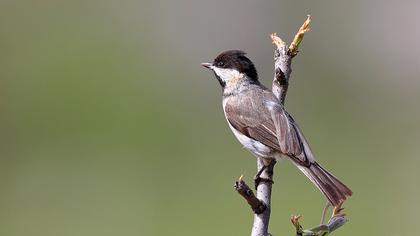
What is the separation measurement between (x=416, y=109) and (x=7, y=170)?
18.5ft

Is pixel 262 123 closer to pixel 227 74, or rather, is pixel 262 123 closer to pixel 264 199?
pixel 227 74

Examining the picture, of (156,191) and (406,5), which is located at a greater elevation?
(406,5)

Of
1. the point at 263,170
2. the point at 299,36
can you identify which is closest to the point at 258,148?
the point at 263,170

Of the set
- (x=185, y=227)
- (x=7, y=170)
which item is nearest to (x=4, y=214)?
(x=7, y=170)

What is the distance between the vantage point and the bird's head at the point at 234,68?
5652 millimetres

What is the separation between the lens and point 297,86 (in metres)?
13.0

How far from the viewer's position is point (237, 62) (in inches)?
223

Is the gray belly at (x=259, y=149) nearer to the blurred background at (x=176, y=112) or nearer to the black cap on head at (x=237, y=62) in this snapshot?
the black cap on head at (x=237, y=62)

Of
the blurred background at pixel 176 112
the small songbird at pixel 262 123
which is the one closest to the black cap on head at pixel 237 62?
the small songbird at pixel 262 123

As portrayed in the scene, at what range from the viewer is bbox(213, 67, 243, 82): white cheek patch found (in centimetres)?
571

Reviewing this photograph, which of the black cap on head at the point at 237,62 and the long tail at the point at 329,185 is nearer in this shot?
the long tail at the point at 329,185

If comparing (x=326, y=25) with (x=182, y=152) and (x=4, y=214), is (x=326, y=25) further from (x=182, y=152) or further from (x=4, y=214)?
(x=4, y=214)

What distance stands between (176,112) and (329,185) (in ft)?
28.7

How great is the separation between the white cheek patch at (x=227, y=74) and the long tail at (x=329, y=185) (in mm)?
961
